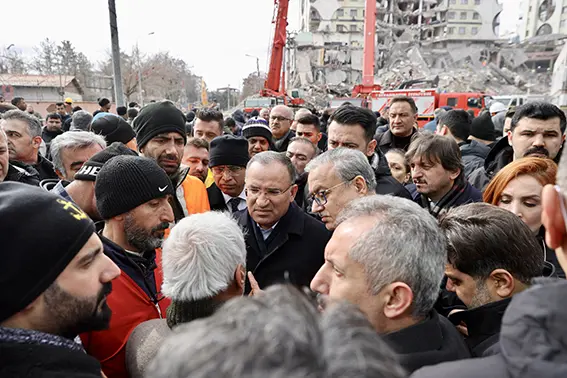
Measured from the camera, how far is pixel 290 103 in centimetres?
2852

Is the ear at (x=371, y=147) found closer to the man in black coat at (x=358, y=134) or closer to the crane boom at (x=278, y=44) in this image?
the man in black coat at (x=358, y=134)

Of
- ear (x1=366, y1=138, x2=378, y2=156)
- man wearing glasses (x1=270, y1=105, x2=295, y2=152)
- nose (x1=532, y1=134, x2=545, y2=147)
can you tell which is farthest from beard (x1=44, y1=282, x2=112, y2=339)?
man wearing glasses (x1=270, y1=105, x2=295, y2=152)

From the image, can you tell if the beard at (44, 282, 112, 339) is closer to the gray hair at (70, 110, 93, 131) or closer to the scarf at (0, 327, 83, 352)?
the scarf at (0, 327, 83, 352)

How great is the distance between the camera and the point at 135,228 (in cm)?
228

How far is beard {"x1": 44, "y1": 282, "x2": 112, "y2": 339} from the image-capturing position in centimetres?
131

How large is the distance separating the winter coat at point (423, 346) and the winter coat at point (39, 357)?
Result: 1.02 m

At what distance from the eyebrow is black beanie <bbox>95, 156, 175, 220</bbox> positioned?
82 cm

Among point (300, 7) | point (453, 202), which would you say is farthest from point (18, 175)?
point (300, 7)

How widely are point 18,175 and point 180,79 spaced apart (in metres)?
60.6

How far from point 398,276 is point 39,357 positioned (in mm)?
1212

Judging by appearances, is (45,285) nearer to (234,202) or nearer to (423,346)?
(423,346)

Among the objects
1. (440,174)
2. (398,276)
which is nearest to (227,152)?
(440,174)

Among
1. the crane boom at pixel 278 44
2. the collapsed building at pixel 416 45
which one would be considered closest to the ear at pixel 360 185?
the crane boom at pixel 278 44

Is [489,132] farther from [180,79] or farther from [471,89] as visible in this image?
[180,79]
